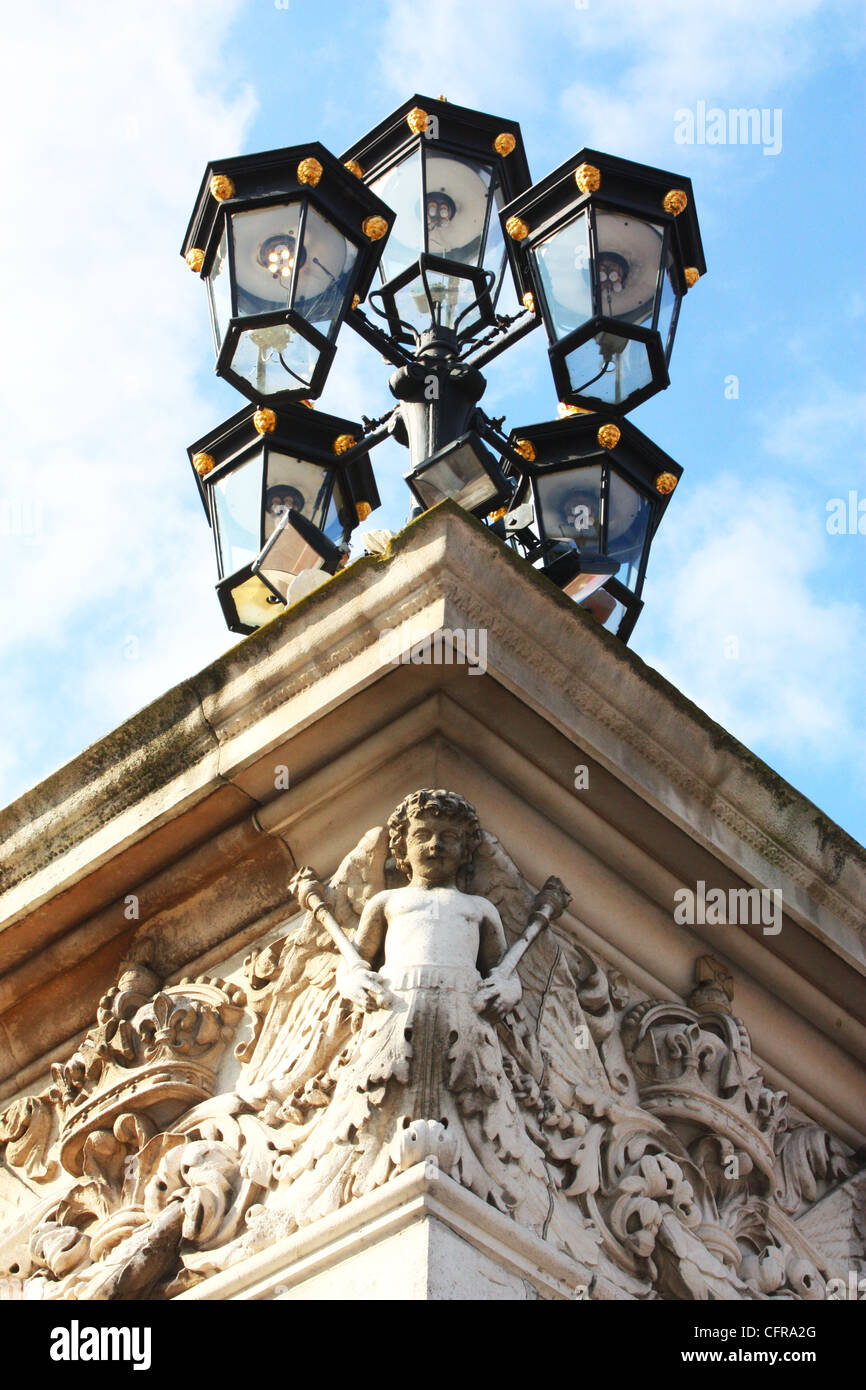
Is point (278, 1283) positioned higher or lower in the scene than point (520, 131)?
lower

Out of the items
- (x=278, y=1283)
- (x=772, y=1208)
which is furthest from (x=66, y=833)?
(x=772, y=1208)

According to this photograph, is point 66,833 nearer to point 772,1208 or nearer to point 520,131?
point 772,1208

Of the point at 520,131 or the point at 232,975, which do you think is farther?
the point at 520,131

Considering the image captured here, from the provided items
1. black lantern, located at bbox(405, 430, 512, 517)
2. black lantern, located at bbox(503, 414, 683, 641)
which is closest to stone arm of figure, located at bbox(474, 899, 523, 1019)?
black lantern, located at bbox(405, 430, 512, 517)

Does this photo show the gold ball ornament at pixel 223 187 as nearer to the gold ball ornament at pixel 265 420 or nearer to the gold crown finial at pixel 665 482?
the gold ball ornament at pixel 265 420

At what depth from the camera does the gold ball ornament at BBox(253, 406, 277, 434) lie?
6156 mm

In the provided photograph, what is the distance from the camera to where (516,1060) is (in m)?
4.12

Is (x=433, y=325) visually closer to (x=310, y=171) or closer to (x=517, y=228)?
(x=517, y=228)

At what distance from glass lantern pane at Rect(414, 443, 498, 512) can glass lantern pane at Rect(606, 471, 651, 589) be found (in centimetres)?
85

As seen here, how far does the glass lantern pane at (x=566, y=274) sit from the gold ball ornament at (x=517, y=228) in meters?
0.09

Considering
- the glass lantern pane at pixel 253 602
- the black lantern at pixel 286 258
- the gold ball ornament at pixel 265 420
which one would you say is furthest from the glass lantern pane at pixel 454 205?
the glass lantern pane at pixel 253 602

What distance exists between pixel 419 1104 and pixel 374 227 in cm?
325

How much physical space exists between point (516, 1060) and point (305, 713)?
96cm

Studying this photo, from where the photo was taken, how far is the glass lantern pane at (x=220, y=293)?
5949 mm
